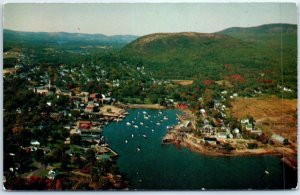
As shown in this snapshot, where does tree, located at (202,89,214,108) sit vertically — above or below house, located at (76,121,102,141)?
above

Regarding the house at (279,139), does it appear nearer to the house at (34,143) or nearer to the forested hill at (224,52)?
the forested hill at (224,52)

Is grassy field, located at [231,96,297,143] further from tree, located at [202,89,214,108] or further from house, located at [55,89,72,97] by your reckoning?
house, located at [55,89,72,97]

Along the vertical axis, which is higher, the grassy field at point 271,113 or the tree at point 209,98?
the tree at point 209,98

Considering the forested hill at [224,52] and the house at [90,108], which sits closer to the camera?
the forested hill at [224,52]

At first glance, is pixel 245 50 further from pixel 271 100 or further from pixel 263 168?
pixel 263 168

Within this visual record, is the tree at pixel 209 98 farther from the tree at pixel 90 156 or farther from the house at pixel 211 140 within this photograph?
the tree at pixel 90 156

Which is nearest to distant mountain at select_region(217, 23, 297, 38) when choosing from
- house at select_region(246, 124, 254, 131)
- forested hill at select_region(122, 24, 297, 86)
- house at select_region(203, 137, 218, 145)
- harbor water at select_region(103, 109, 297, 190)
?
forested hill at select_region(122, 24, 297, 86)

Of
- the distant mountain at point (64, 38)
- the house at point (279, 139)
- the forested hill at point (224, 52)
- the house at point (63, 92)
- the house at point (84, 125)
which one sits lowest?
the house at point (279, 139)

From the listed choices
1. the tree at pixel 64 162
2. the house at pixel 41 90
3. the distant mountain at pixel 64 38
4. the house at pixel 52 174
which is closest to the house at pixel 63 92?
the house at pixel 41 90
